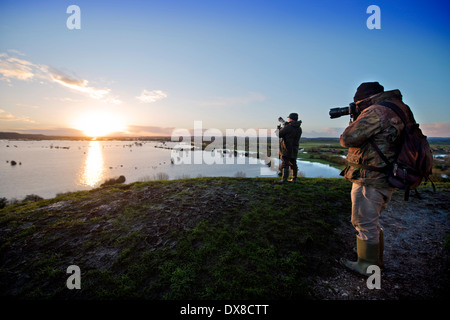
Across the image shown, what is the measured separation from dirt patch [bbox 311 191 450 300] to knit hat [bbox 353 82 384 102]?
374cm

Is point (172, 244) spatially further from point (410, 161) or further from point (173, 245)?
point (410, 161)

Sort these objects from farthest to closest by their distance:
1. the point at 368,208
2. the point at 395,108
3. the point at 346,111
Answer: the point at 346,111 → the point at 368,208 → the point at 395,108

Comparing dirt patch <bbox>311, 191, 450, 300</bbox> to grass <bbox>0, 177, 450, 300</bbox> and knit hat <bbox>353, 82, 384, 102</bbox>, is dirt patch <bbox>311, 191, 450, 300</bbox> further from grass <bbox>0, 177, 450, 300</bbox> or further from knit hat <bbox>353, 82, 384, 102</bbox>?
knit hat <bbox>353, 82, 384, 102</bbox>

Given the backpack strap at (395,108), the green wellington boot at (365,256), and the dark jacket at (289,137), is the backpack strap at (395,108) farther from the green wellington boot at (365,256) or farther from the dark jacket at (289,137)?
the dark jacket at (289,137)

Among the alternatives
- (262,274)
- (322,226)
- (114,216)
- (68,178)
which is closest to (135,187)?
(114,216)

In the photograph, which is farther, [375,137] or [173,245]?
[173,245]

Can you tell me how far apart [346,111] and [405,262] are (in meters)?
3.76

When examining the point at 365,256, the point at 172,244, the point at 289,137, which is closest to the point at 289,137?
the point at 289,137

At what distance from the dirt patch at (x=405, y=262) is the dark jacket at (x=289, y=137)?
164 inches

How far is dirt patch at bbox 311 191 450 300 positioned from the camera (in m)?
3.24

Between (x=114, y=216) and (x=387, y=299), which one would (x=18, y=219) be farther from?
(x=387, y=299)

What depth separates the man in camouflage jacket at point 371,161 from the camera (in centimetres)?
320

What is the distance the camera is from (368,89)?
374 cm

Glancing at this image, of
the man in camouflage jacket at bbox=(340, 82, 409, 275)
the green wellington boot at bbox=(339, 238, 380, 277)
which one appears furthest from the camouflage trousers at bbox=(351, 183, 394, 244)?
the green wellington boot at bbox=(339, 238, 380, 277)
